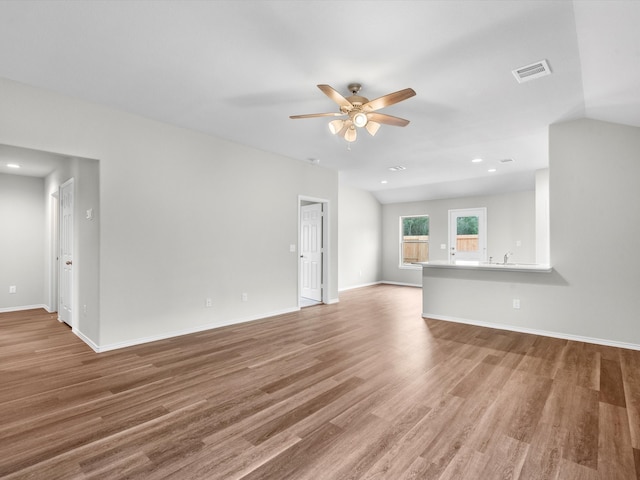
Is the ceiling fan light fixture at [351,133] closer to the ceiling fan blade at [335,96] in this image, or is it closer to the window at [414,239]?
the ceiling fan blade at [335,96]

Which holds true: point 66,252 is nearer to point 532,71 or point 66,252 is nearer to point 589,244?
point 532,71

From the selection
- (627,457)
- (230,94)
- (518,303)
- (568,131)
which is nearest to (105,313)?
(230,94)

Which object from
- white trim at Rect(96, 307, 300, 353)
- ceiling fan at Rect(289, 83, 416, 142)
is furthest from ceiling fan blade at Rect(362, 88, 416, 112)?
white trim at Rect(96, 307, 300, 353)

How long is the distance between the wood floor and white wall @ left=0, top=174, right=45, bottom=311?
2.41 metres

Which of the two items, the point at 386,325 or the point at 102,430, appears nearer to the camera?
the point at 102,430

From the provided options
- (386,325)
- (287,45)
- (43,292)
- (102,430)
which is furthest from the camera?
(43,292)

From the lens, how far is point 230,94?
330cm

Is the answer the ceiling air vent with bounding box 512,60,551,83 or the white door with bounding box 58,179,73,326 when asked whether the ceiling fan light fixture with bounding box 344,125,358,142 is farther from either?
the white door with bounding box 58,179,73,326

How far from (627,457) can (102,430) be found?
3.25 metres

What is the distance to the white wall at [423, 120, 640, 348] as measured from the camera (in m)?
3.76

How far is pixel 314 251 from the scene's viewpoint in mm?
6824

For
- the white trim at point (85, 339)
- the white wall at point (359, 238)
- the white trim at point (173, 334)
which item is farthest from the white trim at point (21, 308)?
the white wall at point (359, 238)

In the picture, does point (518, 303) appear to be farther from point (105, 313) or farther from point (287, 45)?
point (105, 313)

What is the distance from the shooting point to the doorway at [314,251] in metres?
6.50
